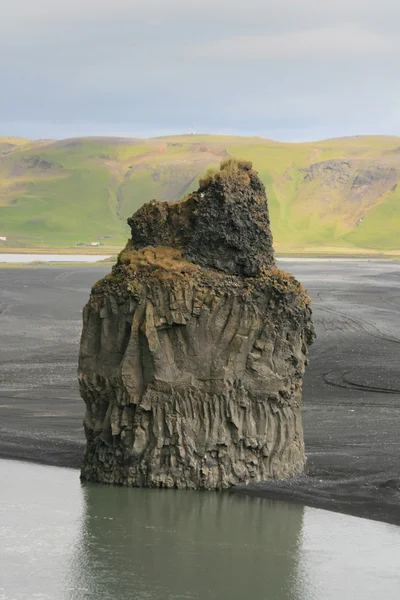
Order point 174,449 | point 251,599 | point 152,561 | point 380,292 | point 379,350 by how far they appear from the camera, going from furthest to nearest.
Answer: point 380,292
point 379,350
point 174,449
point 152,561
point 251,599

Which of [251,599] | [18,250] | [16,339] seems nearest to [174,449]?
[251,599]

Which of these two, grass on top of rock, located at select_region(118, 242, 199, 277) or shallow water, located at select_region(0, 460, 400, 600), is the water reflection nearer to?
shallow water, located at select_region(0, 460, 400, 600)

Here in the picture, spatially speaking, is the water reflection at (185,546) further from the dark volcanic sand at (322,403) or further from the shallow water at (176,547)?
the dark volcanic sand at (322,403)

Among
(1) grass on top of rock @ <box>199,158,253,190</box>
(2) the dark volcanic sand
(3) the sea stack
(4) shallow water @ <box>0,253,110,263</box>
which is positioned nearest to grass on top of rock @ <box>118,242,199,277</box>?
(3) the sea stack

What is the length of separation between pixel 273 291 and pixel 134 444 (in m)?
3.33

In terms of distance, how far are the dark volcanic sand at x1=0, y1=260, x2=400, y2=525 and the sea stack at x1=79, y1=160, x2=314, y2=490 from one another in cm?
94

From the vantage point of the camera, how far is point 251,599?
1377cm

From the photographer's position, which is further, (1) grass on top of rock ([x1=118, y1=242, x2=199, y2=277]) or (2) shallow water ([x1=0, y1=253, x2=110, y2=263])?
(2) shallow water ([x1=0, y1=253, x2=110, y2=263])

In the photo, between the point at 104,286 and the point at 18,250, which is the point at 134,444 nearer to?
the point at 104,286

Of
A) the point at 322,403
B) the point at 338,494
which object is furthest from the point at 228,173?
the point at 322,403

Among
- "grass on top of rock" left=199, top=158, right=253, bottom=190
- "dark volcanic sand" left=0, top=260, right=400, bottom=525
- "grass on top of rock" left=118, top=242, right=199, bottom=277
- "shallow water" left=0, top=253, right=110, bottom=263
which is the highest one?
"grass on top of rock" left=199, top=158, right=253, bottom=190

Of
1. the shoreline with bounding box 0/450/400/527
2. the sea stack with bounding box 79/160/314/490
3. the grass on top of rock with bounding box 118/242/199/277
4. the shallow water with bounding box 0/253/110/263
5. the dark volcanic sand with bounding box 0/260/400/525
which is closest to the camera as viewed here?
the shoreline with bounding box 0/450/400/527

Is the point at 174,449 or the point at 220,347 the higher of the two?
the point at 220,347

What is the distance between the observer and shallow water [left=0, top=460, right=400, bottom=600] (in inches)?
560
